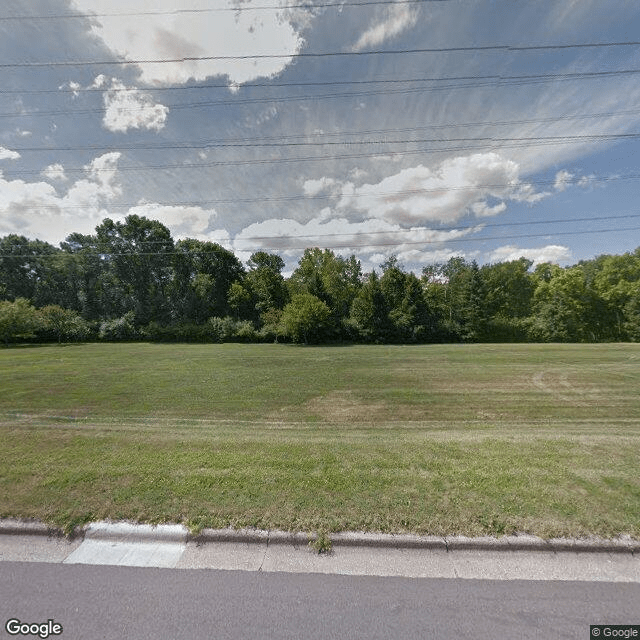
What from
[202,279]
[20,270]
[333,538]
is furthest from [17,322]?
[333,538]

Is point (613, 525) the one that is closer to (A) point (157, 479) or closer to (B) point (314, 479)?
(B) point (314, 479)

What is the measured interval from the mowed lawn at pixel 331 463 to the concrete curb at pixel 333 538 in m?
0.09

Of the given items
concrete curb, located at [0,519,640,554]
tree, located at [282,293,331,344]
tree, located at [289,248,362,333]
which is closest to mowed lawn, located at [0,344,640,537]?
concrete curb, located at [0,519,640,554]

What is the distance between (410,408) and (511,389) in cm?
462

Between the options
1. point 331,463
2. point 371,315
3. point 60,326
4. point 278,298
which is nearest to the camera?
point 331,463

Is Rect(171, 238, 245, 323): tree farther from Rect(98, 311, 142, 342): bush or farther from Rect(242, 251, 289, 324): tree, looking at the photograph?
Rect(98, 311, 142, 342): bush

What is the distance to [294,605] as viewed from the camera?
223 centimetres

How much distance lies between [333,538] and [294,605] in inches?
26.0

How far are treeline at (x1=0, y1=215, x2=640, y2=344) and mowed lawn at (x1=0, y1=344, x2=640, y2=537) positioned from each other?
22119 mm

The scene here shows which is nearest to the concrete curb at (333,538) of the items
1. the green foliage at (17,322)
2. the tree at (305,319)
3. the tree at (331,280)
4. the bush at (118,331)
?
the tree at (305,319)

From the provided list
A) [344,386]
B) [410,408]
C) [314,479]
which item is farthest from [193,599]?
[344,386]

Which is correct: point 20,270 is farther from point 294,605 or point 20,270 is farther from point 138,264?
point 294,605

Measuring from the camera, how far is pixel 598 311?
128 ft

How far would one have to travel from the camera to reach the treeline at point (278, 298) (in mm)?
33219
